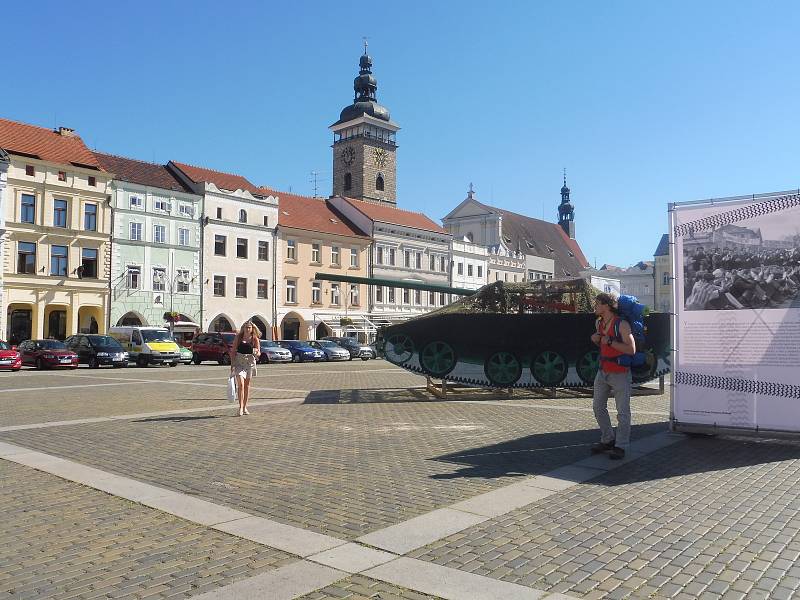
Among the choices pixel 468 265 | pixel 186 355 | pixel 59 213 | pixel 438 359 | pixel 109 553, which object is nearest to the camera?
pixel 109 553

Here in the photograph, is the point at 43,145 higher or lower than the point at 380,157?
lower

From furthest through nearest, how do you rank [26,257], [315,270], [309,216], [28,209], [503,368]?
[309,216] < [315,270] < [28,209] < [26,257] < [503,368]

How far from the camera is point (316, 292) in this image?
184 feet

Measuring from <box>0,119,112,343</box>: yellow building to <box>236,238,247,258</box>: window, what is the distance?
9466 millimetres

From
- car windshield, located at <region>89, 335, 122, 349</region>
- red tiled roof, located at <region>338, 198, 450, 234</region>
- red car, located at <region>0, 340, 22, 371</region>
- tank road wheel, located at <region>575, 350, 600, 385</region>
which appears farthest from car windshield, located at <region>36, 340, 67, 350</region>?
red tiled roof, located at <region>338, 198, 450, 234</region>

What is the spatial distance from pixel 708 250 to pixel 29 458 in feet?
27.3

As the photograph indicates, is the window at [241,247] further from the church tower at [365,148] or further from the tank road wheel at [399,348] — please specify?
the tank road wheel at [399,348]

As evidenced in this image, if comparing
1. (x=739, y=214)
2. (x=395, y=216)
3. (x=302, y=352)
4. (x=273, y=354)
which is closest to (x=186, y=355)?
(x=273, y=354)

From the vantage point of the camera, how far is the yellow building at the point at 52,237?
39.6m

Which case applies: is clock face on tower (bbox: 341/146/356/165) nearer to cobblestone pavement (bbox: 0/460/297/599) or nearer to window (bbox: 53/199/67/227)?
window (bbox: 53/199/67/227)

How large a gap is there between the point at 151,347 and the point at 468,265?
4156 cm

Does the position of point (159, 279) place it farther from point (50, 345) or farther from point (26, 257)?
point (50, 345)

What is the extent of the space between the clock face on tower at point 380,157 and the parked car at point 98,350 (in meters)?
55.8

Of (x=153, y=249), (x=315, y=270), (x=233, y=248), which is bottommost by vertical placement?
(x=315, y=270)
